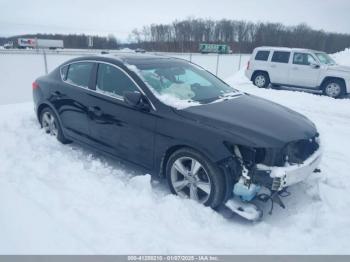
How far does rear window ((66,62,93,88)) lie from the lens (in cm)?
461

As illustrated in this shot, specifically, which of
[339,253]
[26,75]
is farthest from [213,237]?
[26,75]

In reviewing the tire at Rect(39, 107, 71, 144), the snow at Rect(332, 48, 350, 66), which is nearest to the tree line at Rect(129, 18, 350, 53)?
the snow at Rect(332, 48, 350, 66)

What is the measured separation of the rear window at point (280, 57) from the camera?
12578mm

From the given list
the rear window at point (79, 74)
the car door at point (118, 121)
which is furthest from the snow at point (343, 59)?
the car door at point (118, 121)

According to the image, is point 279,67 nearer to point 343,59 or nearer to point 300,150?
point 300,150

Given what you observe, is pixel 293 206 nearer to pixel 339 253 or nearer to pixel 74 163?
pixel 339 253

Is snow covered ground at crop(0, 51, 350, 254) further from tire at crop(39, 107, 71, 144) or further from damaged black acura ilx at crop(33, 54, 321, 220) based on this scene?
tire at crop(39, 107, 71, 144)

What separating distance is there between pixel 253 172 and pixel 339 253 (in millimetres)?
1092

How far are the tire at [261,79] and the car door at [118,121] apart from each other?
1028 cm

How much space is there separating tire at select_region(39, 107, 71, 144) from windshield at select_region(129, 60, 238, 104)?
2.07 metres

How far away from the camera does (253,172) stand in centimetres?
309

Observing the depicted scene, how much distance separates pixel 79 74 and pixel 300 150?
352 cm

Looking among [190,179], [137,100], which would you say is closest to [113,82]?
[137,100]

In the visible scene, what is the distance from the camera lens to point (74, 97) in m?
4.66
